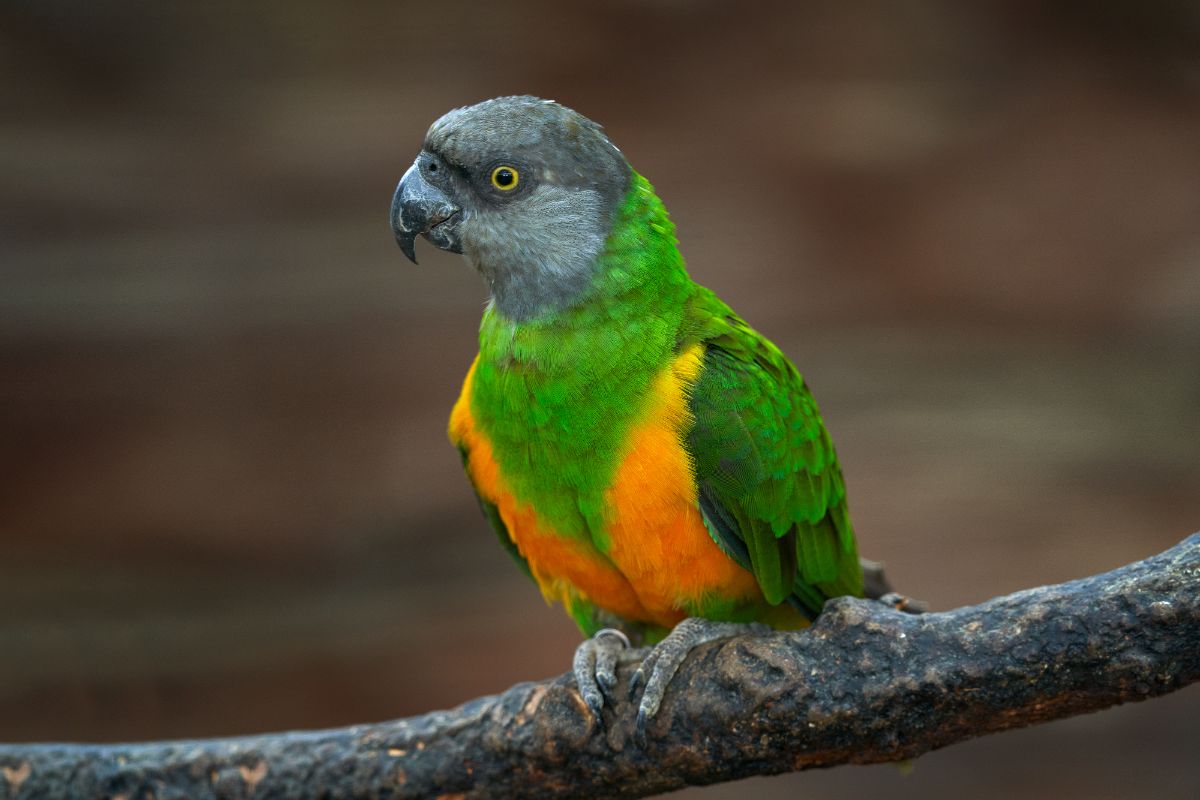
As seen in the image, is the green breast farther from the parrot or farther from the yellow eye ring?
the yellow eye ring

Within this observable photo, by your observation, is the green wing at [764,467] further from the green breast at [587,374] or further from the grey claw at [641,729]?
the grey claw at [641,729]

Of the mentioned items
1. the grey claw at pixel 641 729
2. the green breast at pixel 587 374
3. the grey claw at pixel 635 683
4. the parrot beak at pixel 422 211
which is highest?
the parrot beak at pixel 422 211

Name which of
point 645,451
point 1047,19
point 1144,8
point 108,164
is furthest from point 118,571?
point 1144,8

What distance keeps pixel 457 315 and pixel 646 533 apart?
2.42m

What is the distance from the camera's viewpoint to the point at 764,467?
95.0 inches

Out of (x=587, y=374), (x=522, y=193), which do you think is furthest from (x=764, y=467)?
(x=522, y=193)

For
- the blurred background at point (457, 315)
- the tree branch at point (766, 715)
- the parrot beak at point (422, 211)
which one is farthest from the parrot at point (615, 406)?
the blurred background at point (457, 315)

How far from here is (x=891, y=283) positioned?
4.58 metres

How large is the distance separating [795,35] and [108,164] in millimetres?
2826

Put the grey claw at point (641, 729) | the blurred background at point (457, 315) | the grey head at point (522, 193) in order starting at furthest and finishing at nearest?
1. the blurred background at point (457, 315)
2. the grey head at point (522, 193)
3. the grey claw at point (641, 729)

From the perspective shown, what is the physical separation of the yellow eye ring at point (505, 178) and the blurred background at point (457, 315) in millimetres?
2055

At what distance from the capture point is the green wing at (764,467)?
7.81ft

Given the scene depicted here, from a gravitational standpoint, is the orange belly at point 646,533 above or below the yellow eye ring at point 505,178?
below

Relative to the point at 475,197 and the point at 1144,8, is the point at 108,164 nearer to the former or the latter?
the point at 475,197
